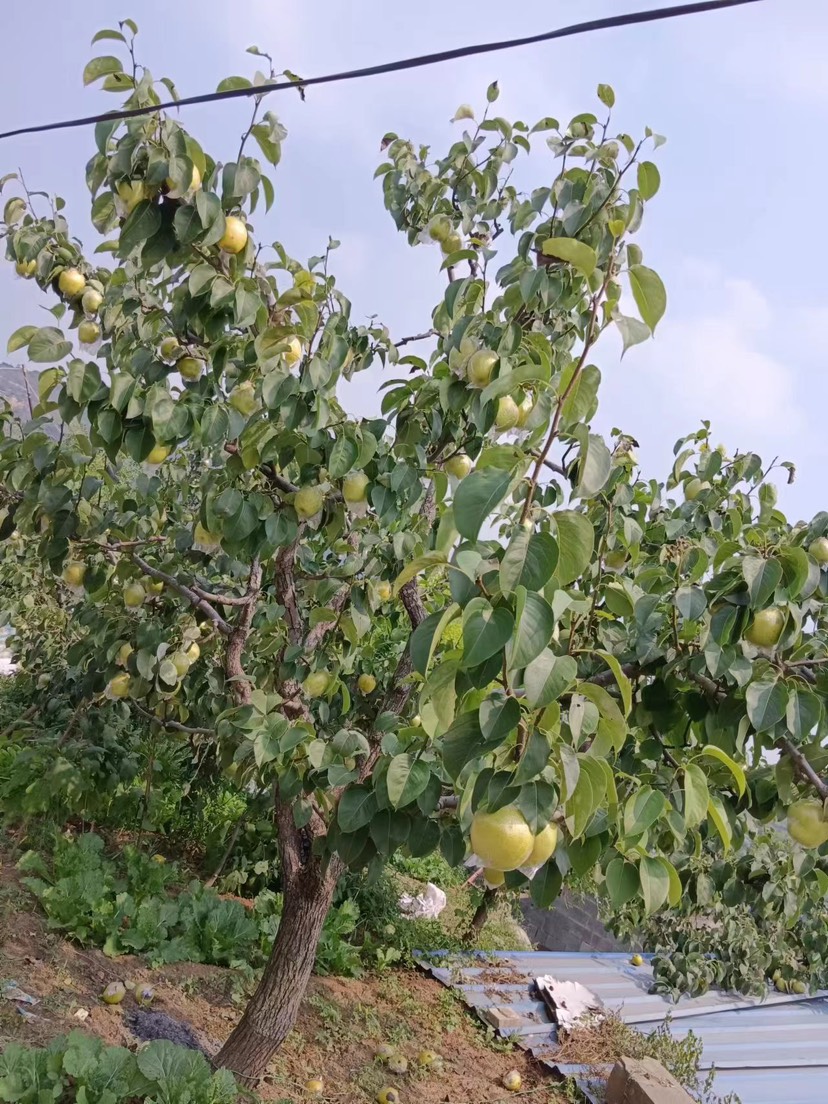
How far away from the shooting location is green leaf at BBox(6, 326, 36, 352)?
1.77m

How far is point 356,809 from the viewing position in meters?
1.59

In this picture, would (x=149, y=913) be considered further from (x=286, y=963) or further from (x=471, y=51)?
(x=471, y=51)

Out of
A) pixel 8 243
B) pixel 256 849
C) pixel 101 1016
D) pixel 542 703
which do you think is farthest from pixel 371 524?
pixel 256 849

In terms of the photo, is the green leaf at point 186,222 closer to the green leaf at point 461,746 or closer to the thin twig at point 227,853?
the green leaf at point 461,746

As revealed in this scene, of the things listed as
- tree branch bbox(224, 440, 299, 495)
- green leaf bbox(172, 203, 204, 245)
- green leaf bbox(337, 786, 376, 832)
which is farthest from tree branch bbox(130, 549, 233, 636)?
green leaf bbox(172, 203, 204, 245)

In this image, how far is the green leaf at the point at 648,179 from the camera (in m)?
0.95

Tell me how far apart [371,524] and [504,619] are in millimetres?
1597

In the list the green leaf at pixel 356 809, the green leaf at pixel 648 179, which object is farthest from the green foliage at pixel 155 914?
the green leaf at pixel 648 179

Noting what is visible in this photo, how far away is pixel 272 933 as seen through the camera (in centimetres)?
359

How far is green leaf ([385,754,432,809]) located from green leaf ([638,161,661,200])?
36.9 inches

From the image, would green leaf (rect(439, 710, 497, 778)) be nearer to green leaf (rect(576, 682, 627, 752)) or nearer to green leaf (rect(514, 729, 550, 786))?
green leaf (rect(514, 729, 550, 786))

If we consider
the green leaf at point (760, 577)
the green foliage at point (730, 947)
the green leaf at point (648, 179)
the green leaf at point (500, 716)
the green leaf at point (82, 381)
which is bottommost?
the green foliage at point (730, 947)

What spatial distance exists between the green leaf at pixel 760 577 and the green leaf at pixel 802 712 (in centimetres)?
17

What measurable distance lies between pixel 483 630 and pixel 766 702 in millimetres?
655
